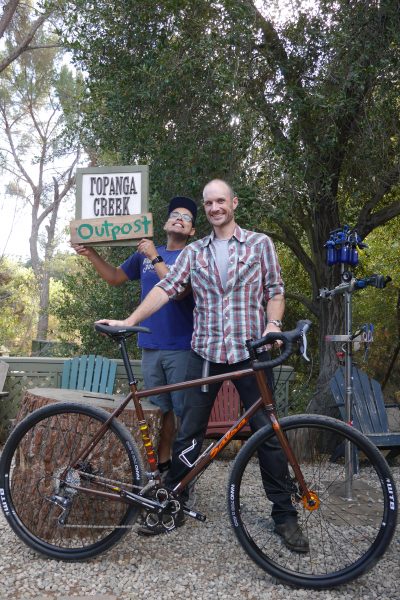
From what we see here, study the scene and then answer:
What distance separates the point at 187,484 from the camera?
293cm

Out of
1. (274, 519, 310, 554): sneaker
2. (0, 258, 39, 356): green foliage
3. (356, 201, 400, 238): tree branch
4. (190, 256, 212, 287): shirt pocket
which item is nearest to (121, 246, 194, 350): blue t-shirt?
(190, 256, 212, 287): shirt pocket

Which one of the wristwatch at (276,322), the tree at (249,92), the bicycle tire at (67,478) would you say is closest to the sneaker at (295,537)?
the bicycle tire at (67,478)

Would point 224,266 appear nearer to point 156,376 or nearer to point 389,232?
point 156,376

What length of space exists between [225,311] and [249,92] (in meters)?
3.79

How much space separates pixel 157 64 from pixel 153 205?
1.27 metres

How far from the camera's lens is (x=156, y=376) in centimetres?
354

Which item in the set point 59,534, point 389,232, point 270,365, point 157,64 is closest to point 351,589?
point 270,365

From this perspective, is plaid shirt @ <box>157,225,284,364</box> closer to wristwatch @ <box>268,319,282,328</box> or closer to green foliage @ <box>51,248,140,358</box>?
wristwatch @ <box>268,319,282,328</box>

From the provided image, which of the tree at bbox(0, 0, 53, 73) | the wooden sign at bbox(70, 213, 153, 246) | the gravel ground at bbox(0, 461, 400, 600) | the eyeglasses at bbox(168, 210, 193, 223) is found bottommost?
the gravel ground at bbox(0, 461, 400, 600)

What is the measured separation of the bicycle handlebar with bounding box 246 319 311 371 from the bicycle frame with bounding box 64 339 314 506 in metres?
0.05

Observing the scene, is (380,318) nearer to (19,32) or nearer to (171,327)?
(171,327)

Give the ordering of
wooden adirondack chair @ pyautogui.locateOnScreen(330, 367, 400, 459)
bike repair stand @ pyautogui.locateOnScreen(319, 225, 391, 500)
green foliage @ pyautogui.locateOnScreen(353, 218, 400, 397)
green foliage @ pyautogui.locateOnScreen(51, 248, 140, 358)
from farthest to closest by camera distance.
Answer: green foliage @ pyautogui.locateOnScreen(353, 218, 400, 397), green foliage @ pyautogui.locateOnScreen(51, 248, 140, 358), wooden adirondack chair @ pyautogui.locateOnScreen(330, 367, 400, 459), bike repair stand @ pyautogui.locateOnScreen(319, 225, 391, 500)

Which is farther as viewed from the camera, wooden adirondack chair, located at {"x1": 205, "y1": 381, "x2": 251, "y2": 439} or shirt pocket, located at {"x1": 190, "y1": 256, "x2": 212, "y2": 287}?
wooden adirondack chair, located at {"x1": 205, "y1": 381, "x2": 251, "y2": 439}

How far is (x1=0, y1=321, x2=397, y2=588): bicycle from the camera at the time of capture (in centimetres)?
272
